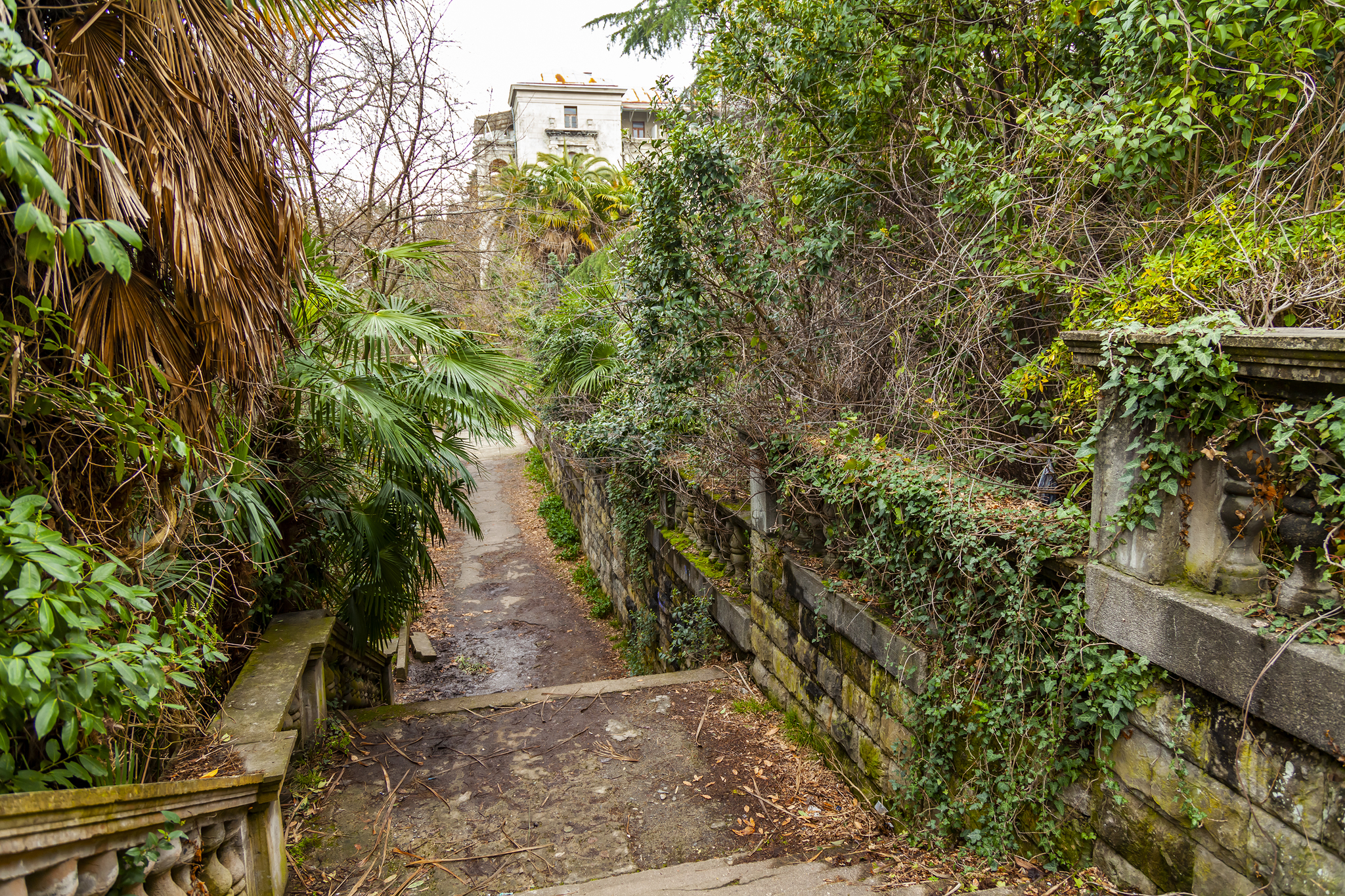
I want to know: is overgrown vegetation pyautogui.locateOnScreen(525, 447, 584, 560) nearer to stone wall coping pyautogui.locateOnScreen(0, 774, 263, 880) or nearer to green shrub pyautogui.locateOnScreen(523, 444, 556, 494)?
green shrub pyautogui.locateOnScreen(523, 444, 556, 494)

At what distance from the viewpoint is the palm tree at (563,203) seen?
12.8m

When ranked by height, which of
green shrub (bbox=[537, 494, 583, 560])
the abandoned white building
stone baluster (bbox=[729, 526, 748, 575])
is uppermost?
the abandoned white building

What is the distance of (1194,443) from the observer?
201 cm

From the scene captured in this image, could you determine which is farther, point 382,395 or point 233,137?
point 382,395

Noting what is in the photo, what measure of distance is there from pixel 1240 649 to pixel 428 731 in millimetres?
4103

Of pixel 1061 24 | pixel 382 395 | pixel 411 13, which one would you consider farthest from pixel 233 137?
pixel 411 13

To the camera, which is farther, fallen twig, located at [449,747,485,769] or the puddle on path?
fallen twig, located at [449,747,485,769]

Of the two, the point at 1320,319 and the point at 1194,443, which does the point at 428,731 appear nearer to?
the point at 1194,443

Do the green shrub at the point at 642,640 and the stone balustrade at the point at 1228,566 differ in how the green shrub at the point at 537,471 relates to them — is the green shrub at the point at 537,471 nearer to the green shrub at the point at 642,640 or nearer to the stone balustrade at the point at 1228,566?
the green shrub at the point at 642,640

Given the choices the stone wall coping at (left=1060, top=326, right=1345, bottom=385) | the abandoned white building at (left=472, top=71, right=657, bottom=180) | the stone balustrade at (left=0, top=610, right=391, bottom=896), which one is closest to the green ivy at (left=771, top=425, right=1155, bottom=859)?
the stone wall coping at (left=1060, top=326, right=1345, bottom=385)

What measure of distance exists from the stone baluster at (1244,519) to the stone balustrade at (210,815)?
2942 millimetres

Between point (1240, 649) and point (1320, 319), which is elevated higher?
Answer: point (1320, 319)

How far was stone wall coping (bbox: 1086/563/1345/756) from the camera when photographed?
1657 mm

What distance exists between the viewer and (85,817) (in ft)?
5.49
